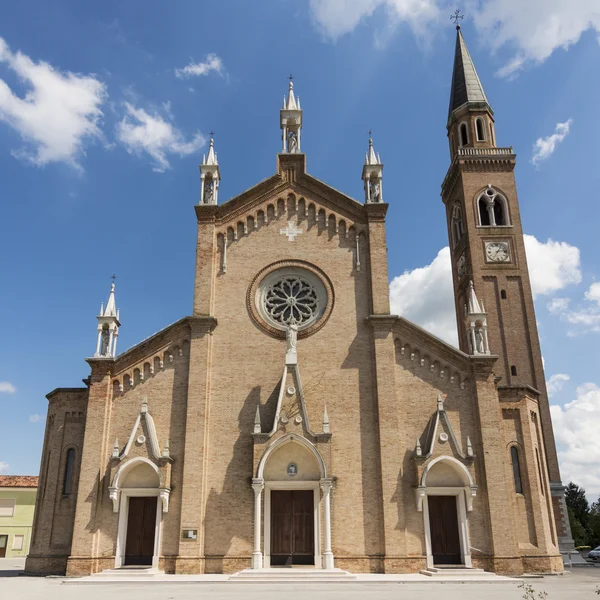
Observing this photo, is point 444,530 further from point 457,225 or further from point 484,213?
point 457,225

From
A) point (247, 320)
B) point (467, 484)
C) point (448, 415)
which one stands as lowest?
point (467, 484)

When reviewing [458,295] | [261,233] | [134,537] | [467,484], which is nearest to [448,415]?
[467,484]

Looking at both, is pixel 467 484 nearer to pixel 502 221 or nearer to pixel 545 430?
pixel 545 430

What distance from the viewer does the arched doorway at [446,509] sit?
21.3 meters

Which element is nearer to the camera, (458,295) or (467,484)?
(467,484)

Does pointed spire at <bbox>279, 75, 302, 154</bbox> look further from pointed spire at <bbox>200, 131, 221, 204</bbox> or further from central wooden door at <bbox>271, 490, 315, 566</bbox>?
central wooden door at <bbox>271, 490, 315, 566</bbox>

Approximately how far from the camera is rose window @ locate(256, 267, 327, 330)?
2466cm

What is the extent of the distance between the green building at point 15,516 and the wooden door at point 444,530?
136ft

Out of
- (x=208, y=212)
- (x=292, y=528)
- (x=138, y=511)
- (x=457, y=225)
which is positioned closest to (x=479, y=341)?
(x=292, y=528)

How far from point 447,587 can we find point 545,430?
1664cm

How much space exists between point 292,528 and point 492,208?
24431 millimetres

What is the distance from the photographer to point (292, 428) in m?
21.7

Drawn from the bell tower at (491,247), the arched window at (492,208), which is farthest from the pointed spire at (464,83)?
the arched window at (492,208)

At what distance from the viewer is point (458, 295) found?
126ft
